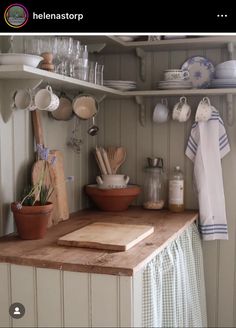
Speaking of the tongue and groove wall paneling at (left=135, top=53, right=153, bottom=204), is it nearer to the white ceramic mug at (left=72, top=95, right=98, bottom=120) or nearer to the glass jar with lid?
the glass jar with lid

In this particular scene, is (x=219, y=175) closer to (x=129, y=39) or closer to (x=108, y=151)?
(x=108, y=151)

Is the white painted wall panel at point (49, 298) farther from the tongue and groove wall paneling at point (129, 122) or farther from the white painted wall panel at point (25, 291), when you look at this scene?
the tongue and groove wall paneling at point (129, 122)

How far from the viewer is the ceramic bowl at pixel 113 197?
8.07 feet

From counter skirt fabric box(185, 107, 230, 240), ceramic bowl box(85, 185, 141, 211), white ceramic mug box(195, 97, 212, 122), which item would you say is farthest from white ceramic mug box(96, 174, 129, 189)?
white ceramic mug box(195, 97, 212, 122)

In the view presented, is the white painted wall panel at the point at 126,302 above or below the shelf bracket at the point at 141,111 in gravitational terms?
below

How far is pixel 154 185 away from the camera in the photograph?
104 inches

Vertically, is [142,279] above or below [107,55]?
below

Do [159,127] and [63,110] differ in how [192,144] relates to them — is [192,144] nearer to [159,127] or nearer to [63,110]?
[159,127]

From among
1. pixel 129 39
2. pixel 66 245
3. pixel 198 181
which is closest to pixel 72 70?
pixel 129 39

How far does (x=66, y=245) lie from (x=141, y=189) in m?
1.00

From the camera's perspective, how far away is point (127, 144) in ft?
8.91
